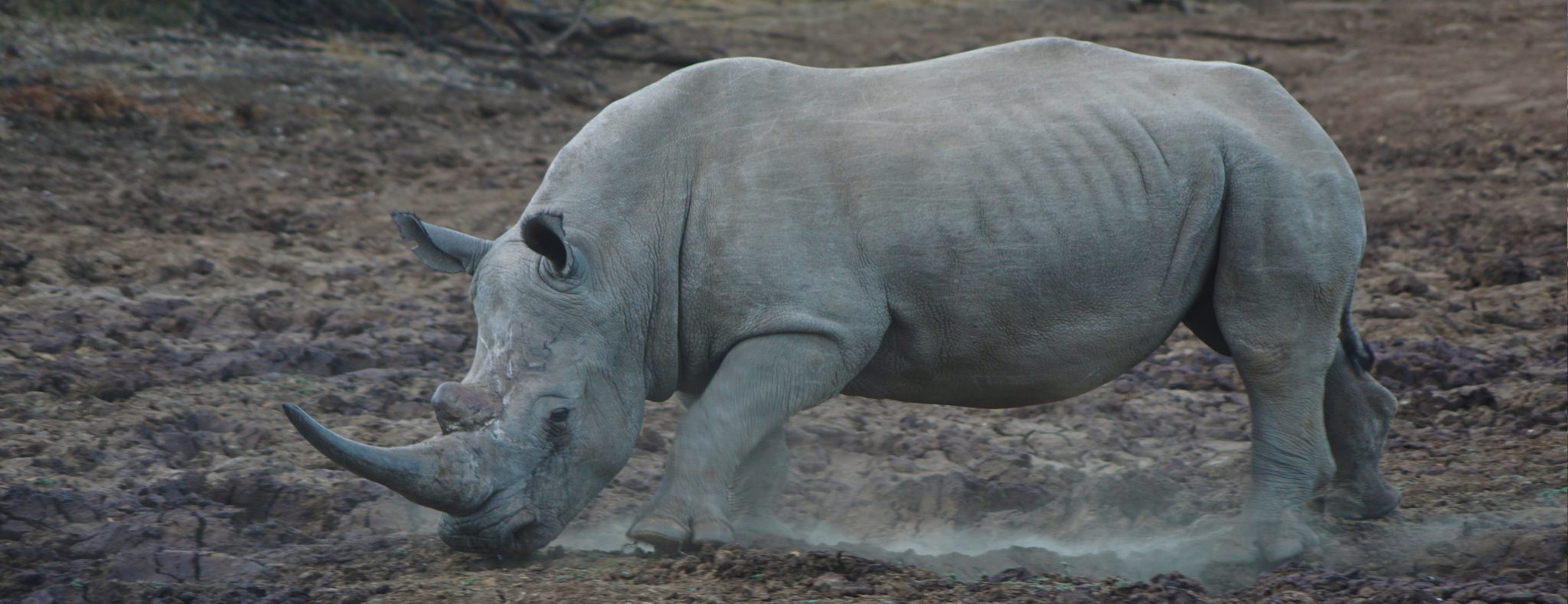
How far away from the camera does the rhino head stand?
413 cm

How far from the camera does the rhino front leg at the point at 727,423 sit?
4285 mm

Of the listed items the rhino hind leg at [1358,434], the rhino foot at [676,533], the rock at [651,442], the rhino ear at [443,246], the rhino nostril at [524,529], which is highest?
the rhino ear at [443,246]

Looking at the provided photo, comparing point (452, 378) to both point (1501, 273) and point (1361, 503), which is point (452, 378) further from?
point (1501, 273)

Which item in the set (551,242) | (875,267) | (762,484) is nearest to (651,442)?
(762,484)

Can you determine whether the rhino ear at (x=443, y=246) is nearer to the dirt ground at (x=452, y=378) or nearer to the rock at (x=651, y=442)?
the dirt ground at (x=452, y=378)

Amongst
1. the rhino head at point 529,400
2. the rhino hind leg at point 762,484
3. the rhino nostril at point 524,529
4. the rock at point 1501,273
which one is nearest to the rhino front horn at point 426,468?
the rhino head at point 529,400

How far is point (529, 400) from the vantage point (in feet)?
13.9

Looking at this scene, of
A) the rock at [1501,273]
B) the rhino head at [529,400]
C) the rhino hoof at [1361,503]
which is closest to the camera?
the rhino head at [529,400]

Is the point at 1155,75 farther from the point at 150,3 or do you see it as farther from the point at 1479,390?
the point at 150,3

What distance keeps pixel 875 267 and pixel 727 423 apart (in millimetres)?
620

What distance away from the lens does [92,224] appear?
7.61 meters

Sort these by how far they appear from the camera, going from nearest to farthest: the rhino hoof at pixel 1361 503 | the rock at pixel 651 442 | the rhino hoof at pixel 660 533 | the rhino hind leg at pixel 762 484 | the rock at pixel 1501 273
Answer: the rhino hoof at pixel 660 533 < the rhino hind leg at pixel 762 484 < the rhino hoof at pixel 1361 503 < the rock at pixel 651 442 < the rock at pixel 1501 273

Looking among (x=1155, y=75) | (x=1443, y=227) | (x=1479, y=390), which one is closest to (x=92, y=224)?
(x=1155, y=75)

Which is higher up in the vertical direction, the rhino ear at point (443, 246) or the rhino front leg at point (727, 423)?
the rhino ear at point (443, 246)
